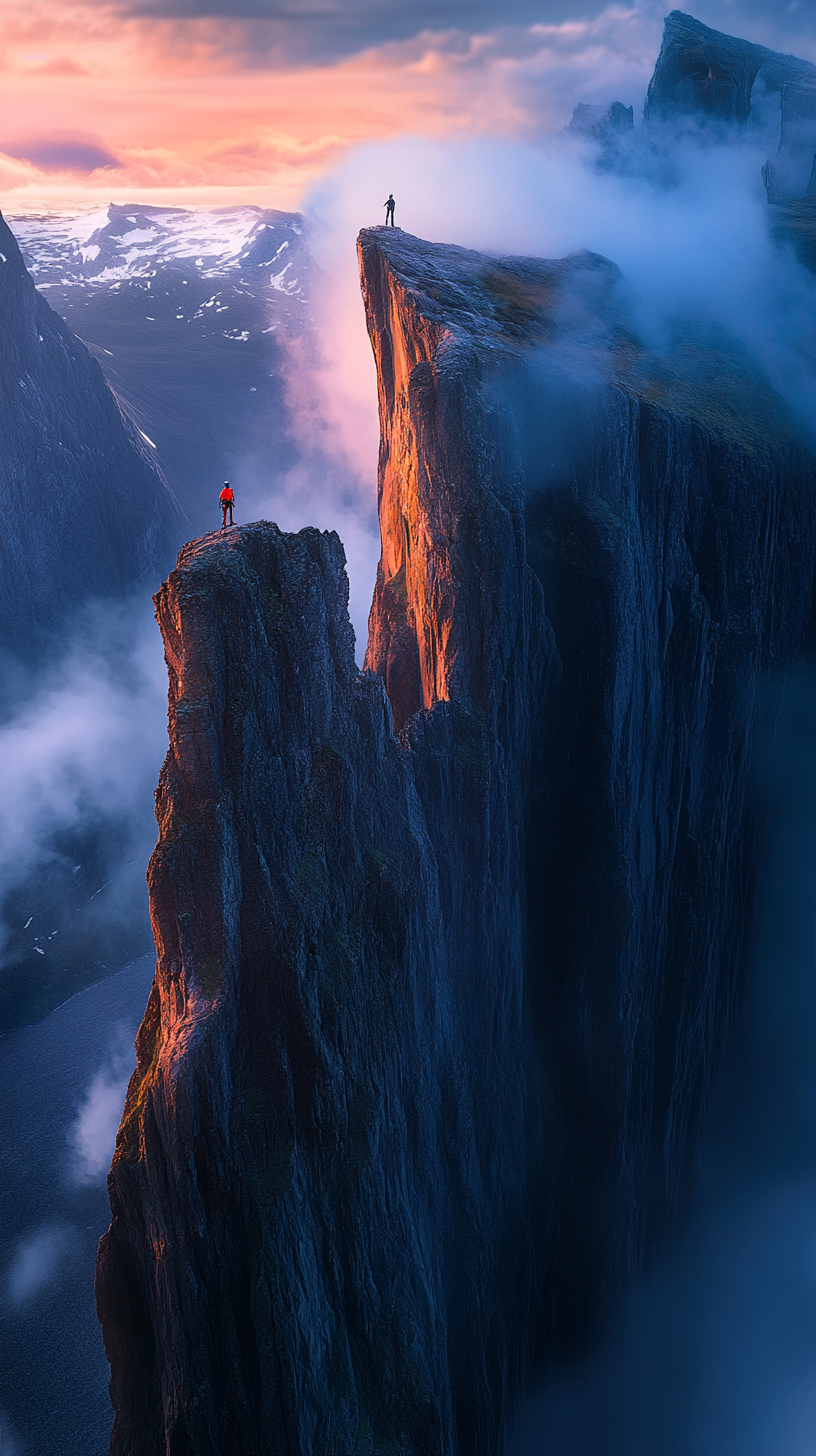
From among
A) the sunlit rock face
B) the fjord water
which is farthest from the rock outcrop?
the fjord water

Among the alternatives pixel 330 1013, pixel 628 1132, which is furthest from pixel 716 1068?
pixel 330 1013

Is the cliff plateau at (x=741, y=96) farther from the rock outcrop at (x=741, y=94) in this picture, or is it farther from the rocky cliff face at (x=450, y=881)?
the rocky cliff face at (x=450, y=881)

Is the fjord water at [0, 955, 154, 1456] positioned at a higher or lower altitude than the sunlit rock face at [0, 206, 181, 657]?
lower

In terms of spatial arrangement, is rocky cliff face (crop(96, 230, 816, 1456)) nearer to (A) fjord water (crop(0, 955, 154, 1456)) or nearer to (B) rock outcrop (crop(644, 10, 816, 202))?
(A) fjord water (crop(0, 955, 154, 1456))

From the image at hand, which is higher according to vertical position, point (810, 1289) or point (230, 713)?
point (230, 713)

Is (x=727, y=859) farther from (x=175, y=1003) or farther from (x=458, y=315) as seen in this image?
(x=175, y=1003)
